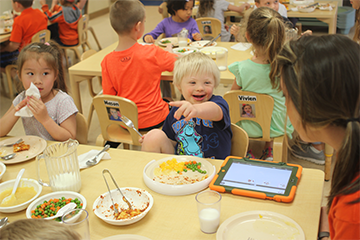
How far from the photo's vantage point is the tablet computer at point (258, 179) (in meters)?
1.13

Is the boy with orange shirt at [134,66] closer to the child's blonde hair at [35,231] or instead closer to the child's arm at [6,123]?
the child's arm at [6,123]

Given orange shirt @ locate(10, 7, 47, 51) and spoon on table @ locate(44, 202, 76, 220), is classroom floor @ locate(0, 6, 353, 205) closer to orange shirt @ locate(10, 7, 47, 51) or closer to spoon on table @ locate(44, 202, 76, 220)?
orange shirt @ locate(10, 7, 47, 51)

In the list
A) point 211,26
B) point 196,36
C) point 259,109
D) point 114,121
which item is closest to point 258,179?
point 259,109

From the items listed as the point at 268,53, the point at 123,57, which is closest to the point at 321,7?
the point at 268,53

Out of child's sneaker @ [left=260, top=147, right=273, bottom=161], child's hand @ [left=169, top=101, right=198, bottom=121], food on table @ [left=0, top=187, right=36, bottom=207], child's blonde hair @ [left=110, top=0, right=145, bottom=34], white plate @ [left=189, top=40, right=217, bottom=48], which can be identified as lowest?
child's sneaker @ [left=260, top=147, right=273, bottom=161]

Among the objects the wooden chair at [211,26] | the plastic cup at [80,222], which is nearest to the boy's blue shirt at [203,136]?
the plastic cup at [80,222]

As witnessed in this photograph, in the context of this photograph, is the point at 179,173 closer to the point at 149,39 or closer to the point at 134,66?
the point at 134,66

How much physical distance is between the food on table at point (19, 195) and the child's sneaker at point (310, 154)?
2.06m

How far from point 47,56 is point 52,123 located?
1.28 ft

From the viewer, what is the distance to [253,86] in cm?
213

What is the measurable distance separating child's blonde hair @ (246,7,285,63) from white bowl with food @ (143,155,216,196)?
3.45 ft

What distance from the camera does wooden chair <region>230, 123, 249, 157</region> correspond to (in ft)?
5.23

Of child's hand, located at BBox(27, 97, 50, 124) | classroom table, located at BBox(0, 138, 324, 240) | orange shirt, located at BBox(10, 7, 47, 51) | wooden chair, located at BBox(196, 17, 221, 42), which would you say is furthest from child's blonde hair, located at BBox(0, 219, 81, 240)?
orange shirt, located at BBox(10, 7, 47, 51)

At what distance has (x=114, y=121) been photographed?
210 centimetres
